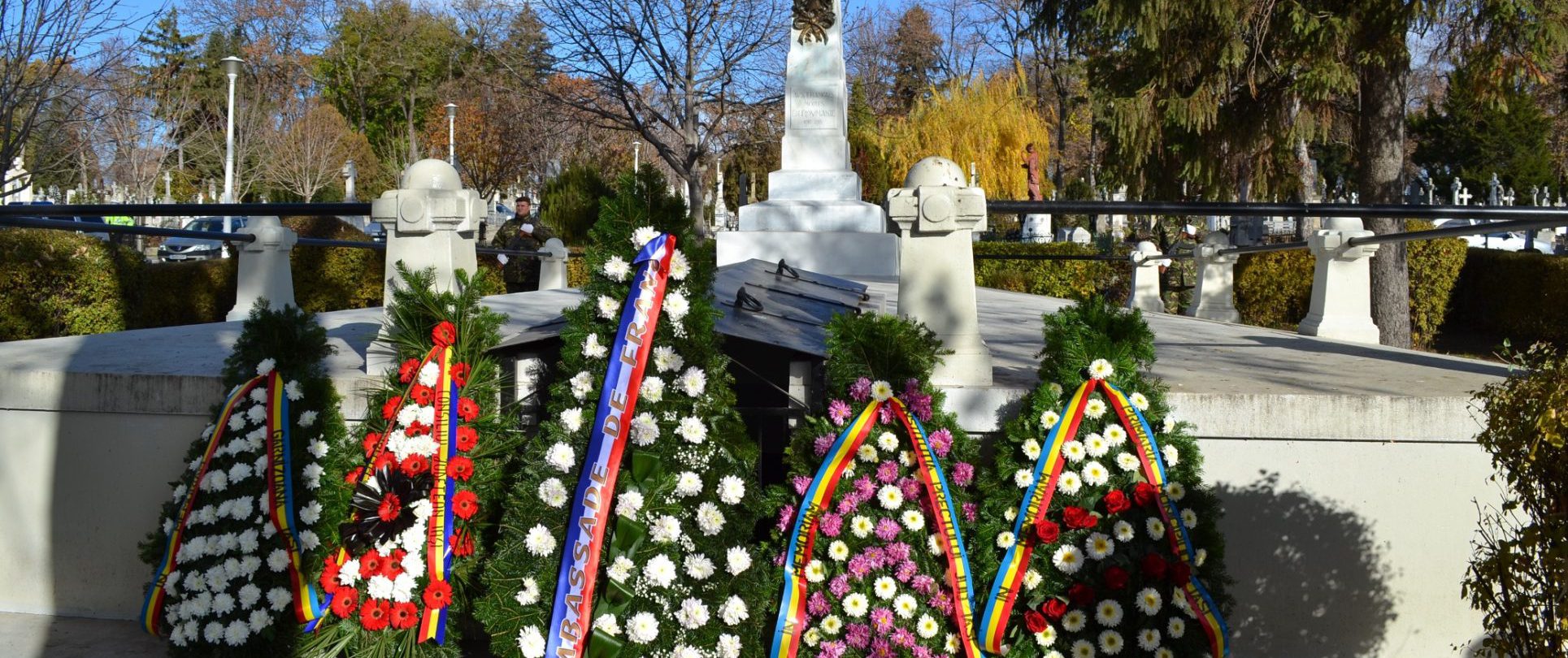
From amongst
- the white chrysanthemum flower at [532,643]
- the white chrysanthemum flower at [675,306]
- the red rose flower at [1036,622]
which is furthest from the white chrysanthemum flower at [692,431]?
the red rose flower at [1036,622]

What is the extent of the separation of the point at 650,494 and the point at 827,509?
596mm

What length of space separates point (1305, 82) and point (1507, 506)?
1028 cm

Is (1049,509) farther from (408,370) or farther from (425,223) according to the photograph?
(425,223)

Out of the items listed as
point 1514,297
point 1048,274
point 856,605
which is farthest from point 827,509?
point 1514,297

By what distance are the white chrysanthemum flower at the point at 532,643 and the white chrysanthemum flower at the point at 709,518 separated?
60cm

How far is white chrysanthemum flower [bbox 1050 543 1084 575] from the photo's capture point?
3.79 meters

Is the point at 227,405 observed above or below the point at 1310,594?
above

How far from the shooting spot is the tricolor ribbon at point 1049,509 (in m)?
3.80

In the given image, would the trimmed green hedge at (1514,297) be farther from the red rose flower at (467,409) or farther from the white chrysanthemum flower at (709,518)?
the red rose flower at (467,409)

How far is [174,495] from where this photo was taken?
427 centimetres

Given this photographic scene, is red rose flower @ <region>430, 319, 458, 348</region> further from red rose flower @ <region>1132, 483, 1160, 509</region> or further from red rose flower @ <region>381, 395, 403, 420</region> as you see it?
red rose flower @ <region>1132, 483, 1160, 509</region>

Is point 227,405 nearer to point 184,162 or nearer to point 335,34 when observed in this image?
point 184,162

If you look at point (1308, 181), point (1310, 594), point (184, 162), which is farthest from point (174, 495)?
point (184, 162)

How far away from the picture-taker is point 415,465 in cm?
399
